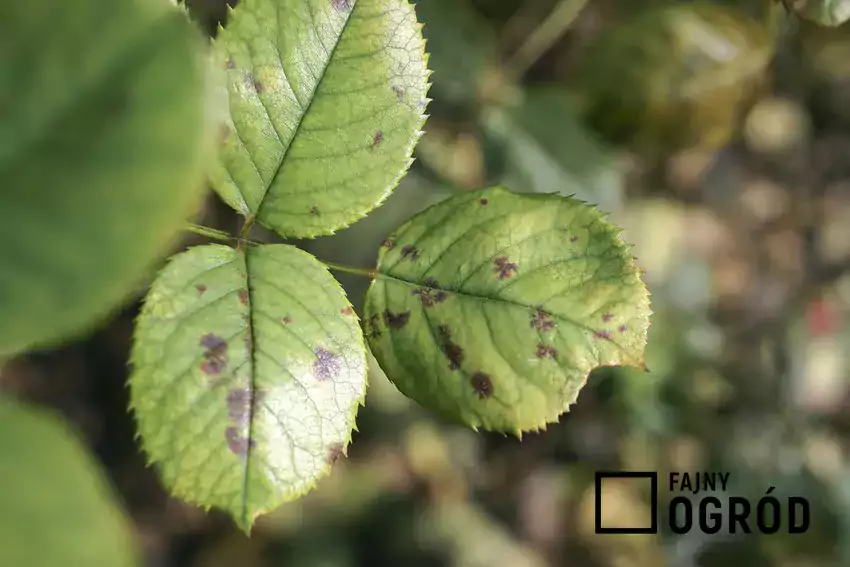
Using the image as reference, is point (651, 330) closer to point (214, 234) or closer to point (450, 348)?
point (450, 348)


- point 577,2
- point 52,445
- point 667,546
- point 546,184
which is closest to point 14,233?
point 52,445

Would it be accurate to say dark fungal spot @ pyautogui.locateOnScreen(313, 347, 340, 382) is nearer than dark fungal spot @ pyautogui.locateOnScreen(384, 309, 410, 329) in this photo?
A: Yes

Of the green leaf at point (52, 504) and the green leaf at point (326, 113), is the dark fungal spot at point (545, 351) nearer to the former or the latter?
the green leaf at point (326, 113)

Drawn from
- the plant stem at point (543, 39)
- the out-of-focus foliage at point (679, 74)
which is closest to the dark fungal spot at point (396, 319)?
the out-of-focus foliage at point (679, 74)

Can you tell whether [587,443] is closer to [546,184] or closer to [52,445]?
[546,184]

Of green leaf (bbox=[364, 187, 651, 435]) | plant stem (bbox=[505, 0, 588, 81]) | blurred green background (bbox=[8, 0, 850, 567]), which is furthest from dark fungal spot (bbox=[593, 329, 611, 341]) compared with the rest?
plant stem (bbox=[505, 0, 588, 81])

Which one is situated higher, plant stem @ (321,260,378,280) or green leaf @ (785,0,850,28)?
green leaf @ (785,0,850,28)

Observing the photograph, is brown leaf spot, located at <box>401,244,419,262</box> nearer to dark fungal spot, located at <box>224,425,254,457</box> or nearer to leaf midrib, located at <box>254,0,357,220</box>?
leaf midrib, located at <box>254,0,357,220</box>
